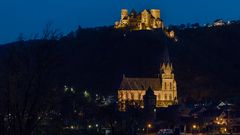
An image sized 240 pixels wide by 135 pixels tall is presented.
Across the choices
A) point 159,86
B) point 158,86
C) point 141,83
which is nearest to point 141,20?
point 158,86

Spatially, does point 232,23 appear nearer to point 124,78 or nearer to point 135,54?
point 135,54

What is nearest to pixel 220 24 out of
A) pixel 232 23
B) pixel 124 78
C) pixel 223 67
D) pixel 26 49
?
pixel 232 23

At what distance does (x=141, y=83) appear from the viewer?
140875 millimetres

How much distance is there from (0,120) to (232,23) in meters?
184

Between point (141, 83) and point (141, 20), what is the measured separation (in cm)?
3425

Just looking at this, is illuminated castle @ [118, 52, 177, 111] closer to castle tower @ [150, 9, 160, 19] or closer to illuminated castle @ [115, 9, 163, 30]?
illuminated castle @ [115, 9, 163, 30]

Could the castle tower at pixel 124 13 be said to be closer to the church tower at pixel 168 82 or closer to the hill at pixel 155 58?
the hill at pixel 155 58

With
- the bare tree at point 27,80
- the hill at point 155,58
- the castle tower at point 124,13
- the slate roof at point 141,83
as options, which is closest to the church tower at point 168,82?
the slate roof at point 141,83

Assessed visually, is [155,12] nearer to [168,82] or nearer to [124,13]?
[124,13]

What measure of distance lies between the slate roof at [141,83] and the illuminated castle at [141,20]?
93.2 ft

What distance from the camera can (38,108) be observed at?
16984 mm

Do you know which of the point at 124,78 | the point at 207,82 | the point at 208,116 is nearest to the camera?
the point at 208,116

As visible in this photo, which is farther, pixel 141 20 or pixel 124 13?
pixel 124 13

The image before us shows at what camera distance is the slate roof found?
5428 inches
